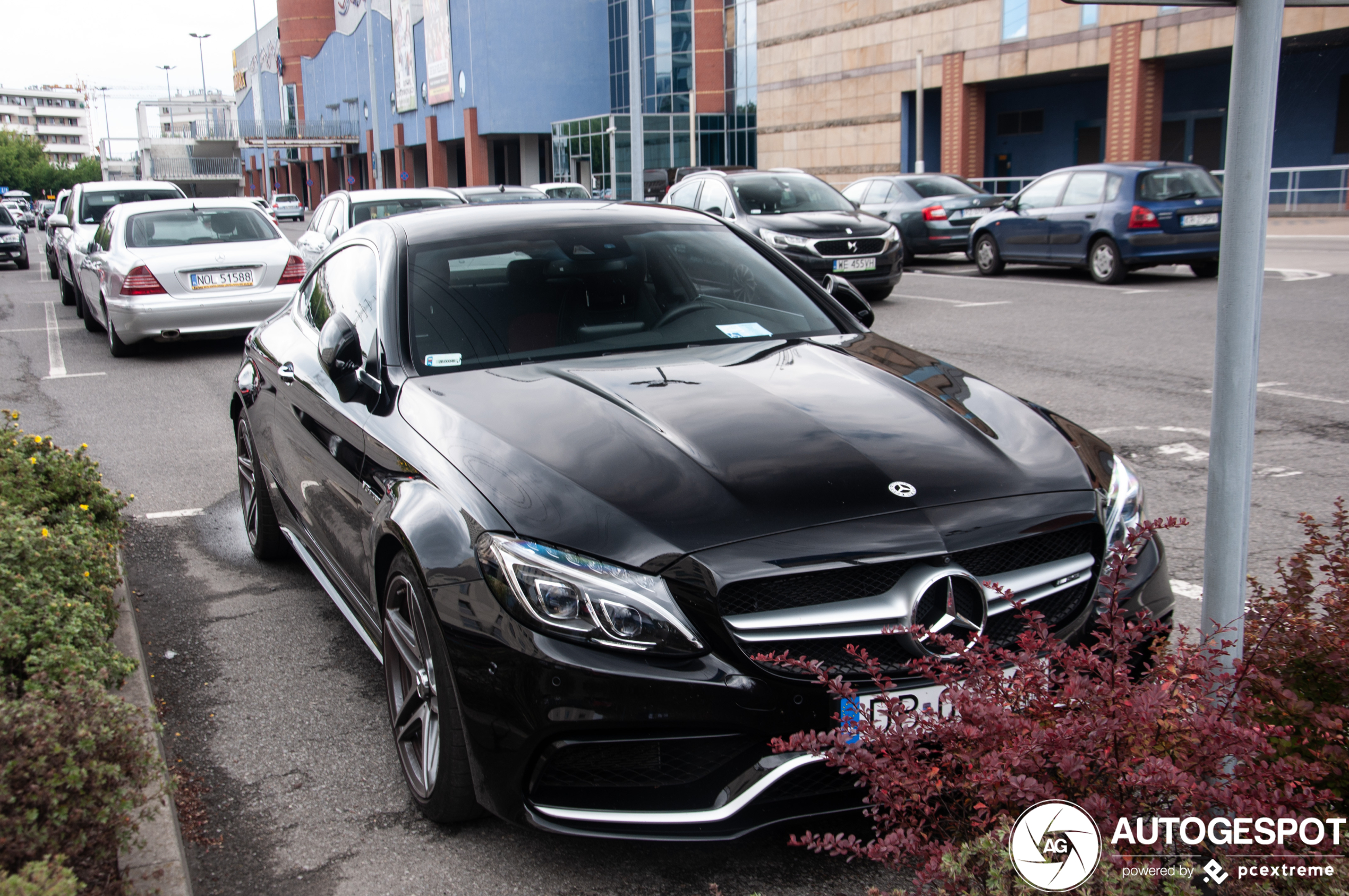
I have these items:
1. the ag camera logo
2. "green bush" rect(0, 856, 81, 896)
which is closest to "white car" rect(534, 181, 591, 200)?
"green bush" rect(0, 856, 81, 896)

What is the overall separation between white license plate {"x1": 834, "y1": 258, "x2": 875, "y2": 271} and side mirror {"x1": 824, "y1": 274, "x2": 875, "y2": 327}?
9.99 m

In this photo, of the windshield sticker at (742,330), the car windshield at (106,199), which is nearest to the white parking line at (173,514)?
the windshield sticker at (742,330)

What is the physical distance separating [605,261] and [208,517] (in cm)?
321

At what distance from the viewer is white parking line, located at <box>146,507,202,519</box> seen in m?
6.40

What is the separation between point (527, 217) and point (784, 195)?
40.6ft

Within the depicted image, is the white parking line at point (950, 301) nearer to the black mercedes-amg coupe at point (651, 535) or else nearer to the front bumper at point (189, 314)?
the front bumper at point (189, 314)

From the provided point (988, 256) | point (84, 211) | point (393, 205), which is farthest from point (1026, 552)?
point (84, 211)

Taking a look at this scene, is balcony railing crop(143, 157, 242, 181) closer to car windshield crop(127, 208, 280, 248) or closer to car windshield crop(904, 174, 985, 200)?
car windshield crop(904, 174, 985, 200)

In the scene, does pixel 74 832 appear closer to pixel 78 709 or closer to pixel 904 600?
pixel 78 709

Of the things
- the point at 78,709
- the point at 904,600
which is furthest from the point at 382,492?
the point at 904,600

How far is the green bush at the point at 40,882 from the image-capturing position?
2.02 meters

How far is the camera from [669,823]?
8.40 ft

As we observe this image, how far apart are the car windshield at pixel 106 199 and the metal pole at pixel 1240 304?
59.5 feet

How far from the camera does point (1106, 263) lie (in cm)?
1622
